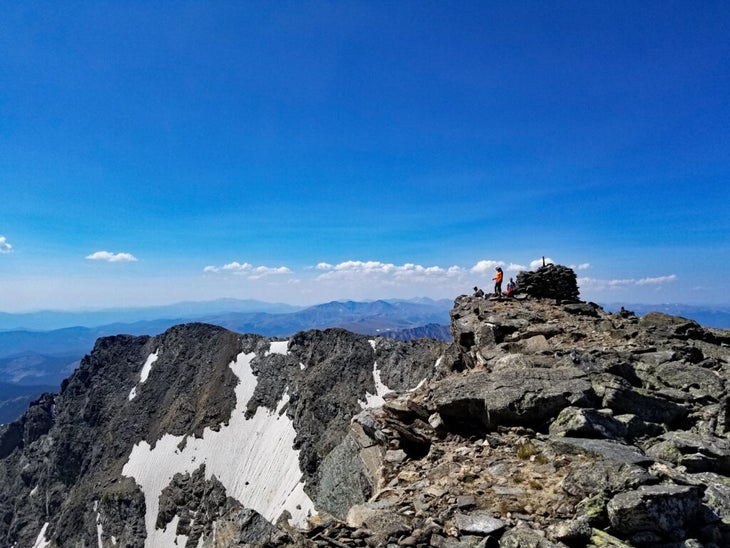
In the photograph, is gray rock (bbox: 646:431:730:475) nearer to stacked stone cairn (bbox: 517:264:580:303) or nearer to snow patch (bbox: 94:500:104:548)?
stacked stone cairn (bbox: 517:264:580:303)

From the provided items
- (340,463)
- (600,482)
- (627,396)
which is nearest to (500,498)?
(600,482)

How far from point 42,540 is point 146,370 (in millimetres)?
62551

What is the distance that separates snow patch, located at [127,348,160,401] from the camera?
158525mm

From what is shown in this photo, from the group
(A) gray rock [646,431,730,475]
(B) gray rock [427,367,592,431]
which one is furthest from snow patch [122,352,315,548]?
(A) gray rock [646,431,730,475]

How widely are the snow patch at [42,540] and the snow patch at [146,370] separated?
44.8 meters

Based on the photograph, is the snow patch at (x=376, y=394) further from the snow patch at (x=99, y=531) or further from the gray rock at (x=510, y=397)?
the gray rock at (x=510, y=397)

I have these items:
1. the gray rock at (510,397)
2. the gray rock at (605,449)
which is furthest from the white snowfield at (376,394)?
the gray rock at (605,449)

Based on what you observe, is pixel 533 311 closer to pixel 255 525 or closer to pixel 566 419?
pixel 566 419

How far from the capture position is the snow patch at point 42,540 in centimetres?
11844

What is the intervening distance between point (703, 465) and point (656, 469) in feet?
8.21

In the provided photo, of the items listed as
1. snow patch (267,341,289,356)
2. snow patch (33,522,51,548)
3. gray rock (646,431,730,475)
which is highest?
gray rock (646,431,730,475)

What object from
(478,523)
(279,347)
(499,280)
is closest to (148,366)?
(279,347)

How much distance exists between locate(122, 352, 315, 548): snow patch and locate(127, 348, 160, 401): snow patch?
29633mm

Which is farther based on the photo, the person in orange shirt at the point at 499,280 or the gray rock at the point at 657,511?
the person in orange shirt at the point at 499,280
